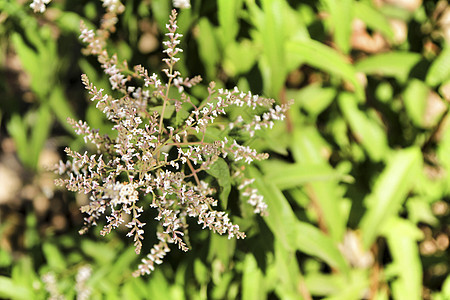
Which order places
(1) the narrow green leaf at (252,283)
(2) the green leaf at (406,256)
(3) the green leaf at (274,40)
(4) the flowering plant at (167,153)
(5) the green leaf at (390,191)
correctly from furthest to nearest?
(2) the green leaf at (406,256) < (5) the green leaf at (390,191) < (1) the narrow green leaf at (252,283) < (3) the green leaf at (274,40) < (4) the flowering plant at (167,153)

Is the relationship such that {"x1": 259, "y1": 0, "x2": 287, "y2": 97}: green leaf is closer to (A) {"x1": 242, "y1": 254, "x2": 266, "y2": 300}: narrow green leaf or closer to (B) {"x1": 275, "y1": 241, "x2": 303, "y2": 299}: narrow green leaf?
(B) {"x1": 275, "y1": 241, "x2": 303, "y2": 299}: narrow green leaf

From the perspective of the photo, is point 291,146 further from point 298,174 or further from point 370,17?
point 370,17

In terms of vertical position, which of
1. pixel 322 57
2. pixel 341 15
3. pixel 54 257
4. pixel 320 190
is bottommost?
pixel 54 257

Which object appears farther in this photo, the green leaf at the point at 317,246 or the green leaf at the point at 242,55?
the green leaf at the point at 242,55

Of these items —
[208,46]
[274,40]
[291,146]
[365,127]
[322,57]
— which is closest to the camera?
[274,40]

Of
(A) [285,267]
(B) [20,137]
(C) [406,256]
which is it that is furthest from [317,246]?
(B) [20,137]

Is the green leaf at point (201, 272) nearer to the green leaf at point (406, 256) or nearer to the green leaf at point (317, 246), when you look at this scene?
the green leaf at point (317, 246)

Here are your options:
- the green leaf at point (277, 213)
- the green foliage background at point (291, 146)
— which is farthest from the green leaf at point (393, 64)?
the green leaf at point (277, 213)
